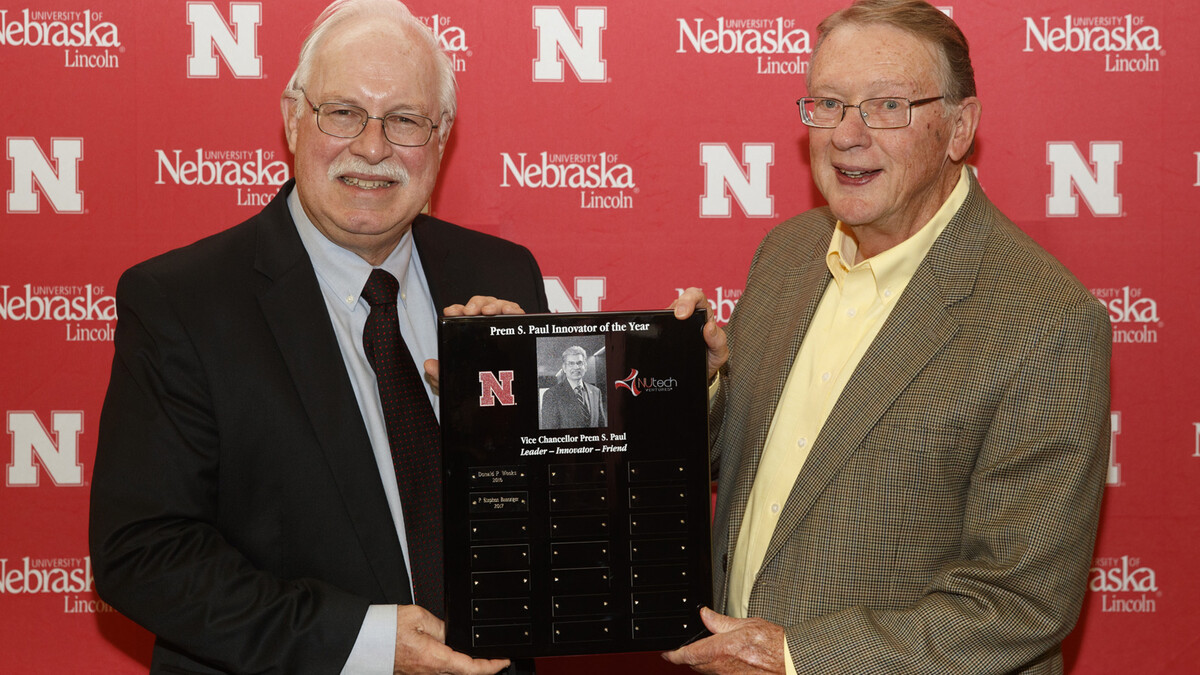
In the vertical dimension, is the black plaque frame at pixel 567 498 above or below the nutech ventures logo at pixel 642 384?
below

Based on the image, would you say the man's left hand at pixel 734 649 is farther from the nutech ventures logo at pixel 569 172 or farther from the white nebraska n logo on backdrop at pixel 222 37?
the white nebraska n logo on backdrop at pixel 222 37

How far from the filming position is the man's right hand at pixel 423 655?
6.49ft

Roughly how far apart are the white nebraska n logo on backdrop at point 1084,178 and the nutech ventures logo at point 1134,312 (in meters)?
0.23

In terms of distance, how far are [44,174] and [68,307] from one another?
375mm

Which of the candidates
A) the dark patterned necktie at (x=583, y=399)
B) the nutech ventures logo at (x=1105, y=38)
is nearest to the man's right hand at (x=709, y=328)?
the dark patterned necktie at (x=583, y=399)

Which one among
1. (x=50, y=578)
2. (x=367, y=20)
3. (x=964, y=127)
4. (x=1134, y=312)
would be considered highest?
(x=367, y=20)

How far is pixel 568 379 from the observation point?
80.6 inches

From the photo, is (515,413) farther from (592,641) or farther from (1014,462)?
(1014,462)

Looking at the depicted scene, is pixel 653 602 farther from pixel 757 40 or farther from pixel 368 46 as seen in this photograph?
pixel 757 40

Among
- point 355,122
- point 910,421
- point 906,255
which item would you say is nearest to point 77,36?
point 355,122

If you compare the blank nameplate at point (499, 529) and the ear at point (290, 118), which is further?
the ear at point (290, 118)

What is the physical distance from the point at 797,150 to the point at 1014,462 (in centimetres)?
135

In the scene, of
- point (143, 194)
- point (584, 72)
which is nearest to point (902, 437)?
point (584, 72)

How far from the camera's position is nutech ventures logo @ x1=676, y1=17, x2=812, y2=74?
300 cm
